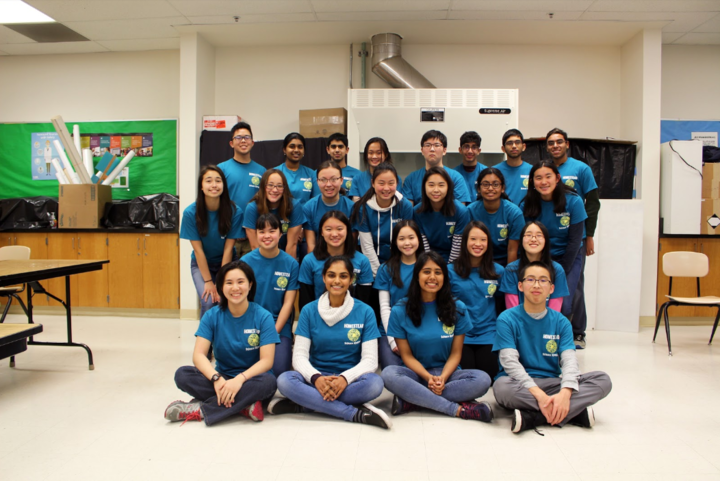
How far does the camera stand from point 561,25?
14.5ft

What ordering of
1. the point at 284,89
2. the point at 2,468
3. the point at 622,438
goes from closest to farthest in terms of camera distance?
1. the point at 2,468
2. the point at 622,438
3. the point at 284,89

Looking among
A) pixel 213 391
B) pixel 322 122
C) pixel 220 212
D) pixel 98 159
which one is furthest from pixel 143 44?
pixel 213 391

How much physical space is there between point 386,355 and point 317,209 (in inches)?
40.8

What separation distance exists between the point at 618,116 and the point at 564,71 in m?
0.73

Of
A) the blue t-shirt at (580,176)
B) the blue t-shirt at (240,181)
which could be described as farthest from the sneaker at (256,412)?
the blue t-shirt at (580,176)

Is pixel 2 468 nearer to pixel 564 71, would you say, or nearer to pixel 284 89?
pixel 284 89

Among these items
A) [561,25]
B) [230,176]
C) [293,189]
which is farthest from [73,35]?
[561,25]

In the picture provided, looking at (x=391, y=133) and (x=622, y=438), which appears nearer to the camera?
(x=622, y=438)

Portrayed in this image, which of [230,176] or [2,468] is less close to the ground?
[230,176]

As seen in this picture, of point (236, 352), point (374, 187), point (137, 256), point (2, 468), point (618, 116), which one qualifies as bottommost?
point (2, 468)

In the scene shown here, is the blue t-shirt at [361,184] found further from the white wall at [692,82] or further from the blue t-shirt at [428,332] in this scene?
the white wall at [692,82]

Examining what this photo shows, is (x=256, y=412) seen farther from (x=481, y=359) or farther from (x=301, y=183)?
(x=301, y=183)

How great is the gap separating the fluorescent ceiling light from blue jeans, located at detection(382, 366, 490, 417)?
14.4ft

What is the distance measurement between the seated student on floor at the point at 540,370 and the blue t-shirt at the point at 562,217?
0.84 meters
